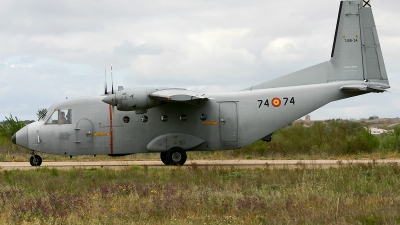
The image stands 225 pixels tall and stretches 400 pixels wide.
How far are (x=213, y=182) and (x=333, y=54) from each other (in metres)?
10.9

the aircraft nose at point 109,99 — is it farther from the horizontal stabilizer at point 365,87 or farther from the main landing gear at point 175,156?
the horizontal stabilizer at point 365,87

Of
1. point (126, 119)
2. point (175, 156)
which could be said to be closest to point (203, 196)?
point (175, 156)

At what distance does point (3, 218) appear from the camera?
553 inches

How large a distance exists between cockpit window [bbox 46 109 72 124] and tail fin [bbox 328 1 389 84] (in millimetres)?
12297

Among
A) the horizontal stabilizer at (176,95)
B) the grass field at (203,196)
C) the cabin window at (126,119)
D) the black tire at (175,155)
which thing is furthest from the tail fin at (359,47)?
the cabin window at (126,119)

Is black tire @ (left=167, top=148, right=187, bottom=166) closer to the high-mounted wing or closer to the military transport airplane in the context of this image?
the military transport airplane

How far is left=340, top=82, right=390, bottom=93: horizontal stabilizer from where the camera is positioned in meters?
26.5

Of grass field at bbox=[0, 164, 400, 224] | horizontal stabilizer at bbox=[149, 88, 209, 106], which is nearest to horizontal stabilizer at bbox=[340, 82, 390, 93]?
grass field at bbox=[0, 164, 400, 224]

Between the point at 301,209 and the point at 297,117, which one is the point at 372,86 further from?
the point at 301,209

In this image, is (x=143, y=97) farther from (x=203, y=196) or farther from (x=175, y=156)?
(x=203, y=196)

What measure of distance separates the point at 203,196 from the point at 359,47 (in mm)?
14119

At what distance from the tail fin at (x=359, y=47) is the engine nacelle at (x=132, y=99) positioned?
875 centimetres

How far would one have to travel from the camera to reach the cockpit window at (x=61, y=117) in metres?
26.6

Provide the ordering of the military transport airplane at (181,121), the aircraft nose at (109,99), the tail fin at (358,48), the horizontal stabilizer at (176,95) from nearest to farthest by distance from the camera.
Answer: the horizontal stabilizer at (176,95) → the aircraft nose at (109,99) → the military transport airplane at (181,121) → the tail fin at (358,48)
